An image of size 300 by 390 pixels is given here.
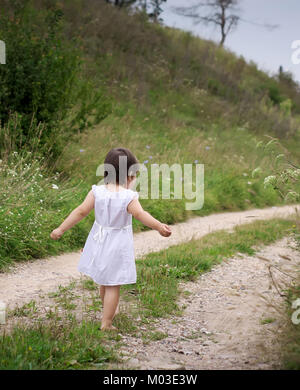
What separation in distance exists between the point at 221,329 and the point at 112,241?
4.11 feet

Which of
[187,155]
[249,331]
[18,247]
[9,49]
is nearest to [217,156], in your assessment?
[187,155]

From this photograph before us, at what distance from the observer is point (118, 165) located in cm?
366

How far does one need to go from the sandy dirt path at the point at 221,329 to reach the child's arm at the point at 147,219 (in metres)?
0.77

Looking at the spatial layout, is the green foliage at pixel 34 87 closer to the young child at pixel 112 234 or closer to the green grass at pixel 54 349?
the young child at pixel 112 234

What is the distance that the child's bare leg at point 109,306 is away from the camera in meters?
3.62

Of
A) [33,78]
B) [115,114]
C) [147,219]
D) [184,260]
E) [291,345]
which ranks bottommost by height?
[184,260]

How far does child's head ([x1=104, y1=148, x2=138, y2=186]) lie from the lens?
3.65 meters

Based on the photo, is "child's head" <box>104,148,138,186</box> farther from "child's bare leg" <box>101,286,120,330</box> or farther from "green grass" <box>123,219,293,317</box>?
"green grass" <box>123,219,293,317</box>

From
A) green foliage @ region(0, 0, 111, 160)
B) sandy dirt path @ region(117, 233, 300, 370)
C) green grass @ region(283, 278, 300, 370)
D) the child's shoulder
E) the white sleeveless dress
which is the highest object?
green foliage @ region(0, 0, 111, 160)

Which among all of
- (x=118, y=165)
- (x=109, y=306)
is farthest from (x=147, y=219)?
(x=109, y=306)

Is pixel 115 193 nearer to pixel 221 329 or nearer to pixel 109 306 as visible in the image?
pixel 109 306

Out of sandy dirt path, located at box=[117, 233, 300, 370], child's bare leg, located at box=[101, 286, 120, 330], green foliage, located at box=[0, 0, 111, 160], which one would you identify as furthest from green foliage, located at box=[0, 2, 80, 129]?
child's bare leg, located at box=[101, 286, 120, 330]

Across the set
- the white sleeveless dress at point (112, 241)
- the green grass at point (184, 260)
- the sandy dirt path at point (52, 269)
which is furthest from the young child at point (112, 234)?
the sandy dirt path at point (52, 269)

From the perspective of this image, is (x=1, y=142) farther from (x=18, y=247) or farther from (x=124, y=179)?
(x=124, y=179)
